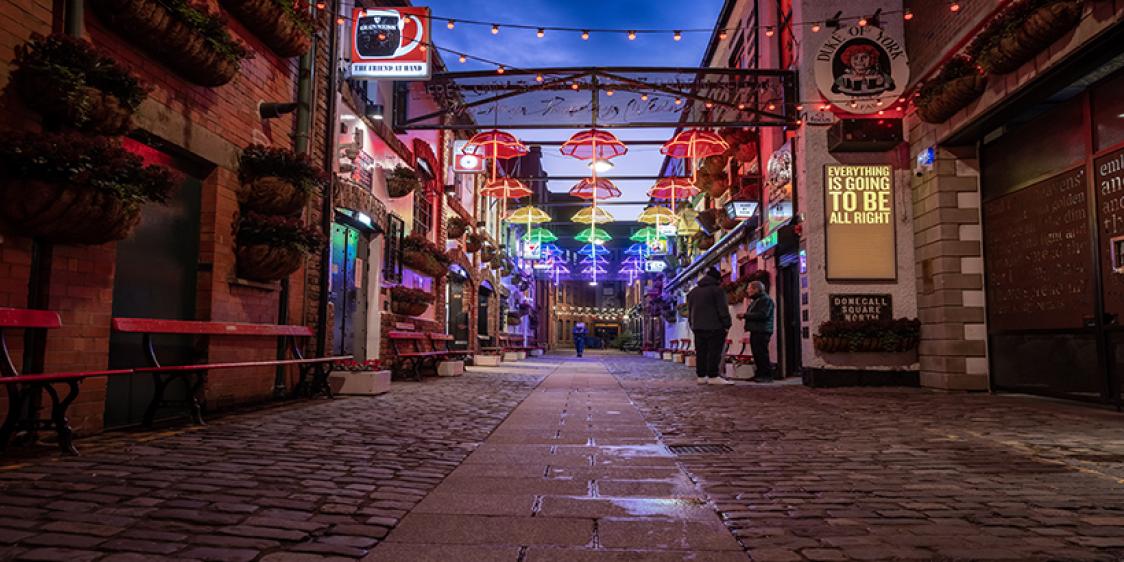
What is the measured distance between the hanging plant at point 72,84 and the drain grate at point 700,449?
14.6ft

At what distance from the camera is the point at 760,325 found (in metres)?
11.8

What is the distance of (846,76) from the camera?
10.7m

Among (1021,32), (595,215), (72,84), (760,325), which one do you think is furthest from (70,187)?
(595,215)

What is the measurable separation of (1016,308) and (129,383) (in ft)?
32.7

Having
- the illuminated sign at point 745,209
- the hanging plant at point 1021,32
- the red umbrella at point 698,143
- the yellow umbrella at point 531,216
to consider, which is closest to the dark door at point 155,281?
the hanging plant at point 1021,32

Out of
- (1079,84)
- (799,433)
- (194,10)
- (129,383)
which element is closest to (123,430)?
(129,383)

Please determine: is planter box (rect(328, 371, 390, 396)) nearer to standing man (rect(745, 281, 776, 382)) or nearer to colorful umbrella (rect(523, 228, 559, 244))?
standing man (rect(745, 281, 776, 382))

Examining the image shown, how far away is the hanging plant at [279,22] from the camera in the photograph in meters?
6.85

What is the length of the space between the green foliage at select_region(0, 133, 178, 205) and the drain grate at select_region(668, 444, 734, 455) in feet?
13.2

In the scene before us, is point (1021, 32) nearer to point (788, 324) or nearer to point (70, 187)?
point (788, 324)

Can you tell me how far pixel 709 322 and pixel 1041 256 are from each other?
4675mm

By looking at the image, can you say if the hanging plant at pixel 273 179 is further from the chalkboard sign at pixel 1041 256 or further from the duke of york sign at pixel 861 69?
the chalkboard sign at pixel 1041 256

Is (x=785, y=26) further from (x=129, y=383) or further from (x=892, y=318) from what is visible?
(x=129, y=383)

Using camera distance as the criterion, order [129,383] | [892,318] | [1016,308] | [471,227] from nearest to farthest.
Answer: [129,383] → [1016,308] → [892,318] → [471,227]
